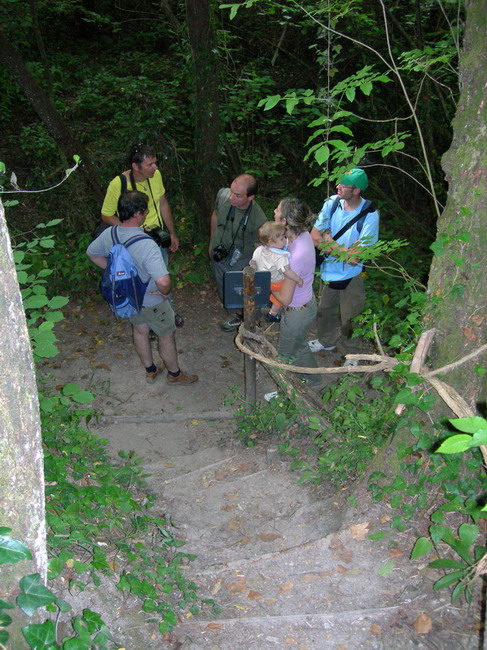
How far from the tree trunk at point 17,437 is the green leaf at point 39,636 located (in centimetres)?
12

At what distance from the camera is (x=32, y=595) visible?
2062mm

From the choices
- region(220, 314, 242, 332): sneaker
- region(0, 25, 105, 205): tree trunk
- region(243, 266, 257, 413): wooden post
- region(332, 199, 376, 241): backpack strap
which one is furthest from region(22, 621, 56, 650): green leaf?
region(0, 25, 105, 205): tree trunk

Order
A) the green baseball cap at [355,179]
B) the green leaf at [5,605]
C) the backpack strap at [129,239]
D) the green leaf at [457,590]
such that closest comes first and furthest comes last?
the green leaf at [5,605] → the green leaf at [457,590] → the backpack strap at [129,239] → the green baseball cap at [355,179]

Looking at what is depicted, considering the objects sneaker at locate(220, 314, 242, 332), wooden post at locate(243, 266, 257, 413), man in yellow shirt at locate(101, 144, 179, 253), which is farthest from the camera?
sneaker at locate(220, 314, 242, 332)

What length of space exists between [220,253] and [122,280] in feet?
5.86

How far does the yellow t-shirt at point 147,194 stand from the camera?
5898 mm

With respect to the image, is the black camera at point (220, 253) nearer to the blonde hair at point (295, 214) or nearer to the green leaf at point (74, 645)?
the blonde hair at point (295, 214)

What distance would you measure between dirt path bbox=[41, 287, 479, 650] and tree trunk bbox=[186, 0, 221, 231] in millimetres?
3201

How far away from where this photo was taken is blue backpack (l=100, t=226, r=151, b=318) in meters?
4.82

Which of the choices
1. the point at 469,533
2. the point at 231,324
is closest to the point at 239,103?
the point at 231,324

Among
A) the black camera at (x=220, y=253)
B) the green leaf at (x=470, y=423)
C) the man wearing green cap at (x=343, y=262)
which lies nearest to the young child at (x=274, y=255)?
the man wearing green cap at (x=343, y=262)

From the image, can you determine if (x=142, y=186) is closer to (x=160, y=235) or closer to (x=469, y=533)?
(x=160, y=235)

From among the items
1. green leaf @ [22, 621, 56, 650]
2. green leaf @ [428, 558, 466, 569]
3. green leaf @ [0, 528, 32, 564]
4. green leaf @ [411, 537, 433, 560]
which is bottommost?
green leaf @ [411, 537, 433, 560]

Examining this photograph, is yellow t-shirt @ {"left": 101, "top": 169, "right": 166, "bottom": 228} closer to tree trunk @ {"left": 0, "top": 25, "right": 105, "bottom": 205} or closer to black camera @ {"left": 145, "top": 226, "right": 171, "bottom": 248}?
black camera @ {"left": 145, "top": 226, "right": 171, "bottom": 248}
